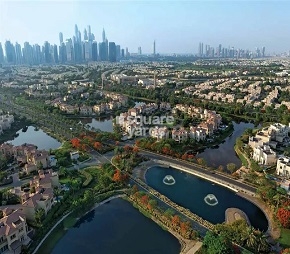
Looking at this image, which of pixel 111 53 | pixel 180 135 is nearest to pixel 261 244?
pixel 180 135

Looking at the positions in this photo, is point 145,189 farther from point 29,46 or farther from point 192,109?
point 29,46

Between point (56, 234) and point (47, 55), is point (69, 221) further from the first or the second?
point (47, 55)

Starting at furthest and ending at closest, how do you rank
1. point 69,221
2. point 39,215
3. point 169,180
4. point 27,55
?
1. point 27,55
2. point 169,180
3. point 69,221
4. point 39,215

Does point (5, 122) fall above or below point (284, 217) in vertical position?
above

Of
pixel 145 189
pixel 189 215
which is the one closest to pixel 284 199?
pixel 189 215

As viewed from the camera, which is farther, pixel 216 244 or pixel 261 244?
pixel 261 244

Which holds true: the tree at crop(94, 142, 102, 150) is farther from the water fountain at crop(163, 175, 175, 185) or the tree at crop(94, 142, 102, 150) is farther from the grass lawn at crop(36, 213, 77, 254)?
the grass lawn at crop(36, 213, 77, 254)
